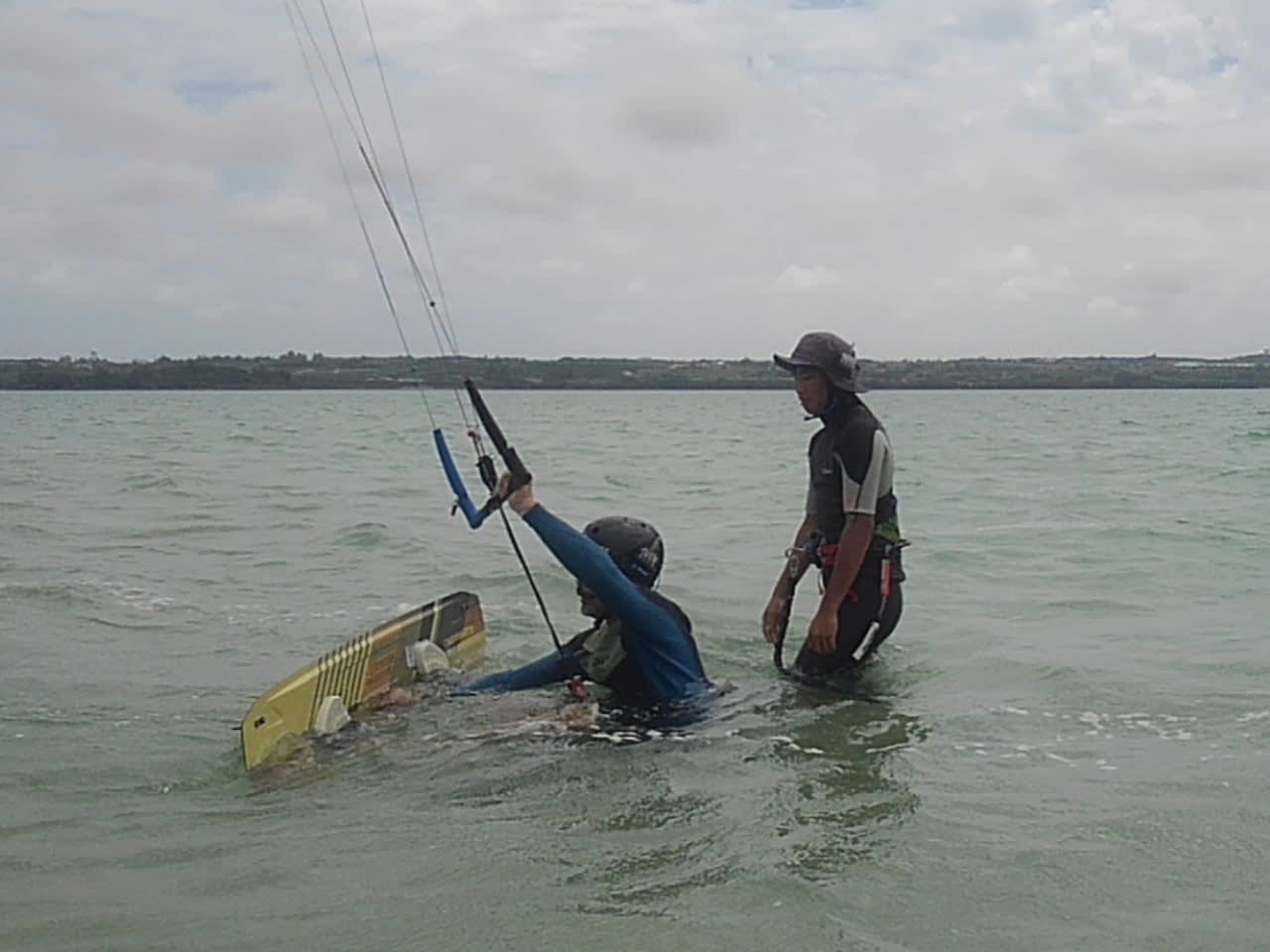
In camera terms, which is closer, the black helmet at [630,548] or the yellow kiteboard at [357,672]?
the yellow kiteboard at [357,672]

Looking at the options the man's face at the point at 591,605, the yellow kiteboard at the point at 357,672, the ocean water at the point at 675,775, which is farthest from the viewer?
the man's face at the point at 591,605

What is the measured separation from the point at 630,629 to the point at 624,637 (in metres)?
0.11

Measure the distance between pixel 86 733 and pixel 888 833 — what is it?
4.35m

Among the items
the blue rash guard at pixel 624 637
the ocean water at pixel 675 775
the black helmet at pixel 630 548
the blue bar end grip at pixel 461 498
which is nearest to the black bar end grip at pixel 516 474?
the blue rash guard at pixel 624 637

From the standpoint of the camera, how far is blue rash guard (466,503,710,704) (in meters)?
6.14

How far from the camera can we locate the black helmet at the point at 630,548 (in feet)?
22.2

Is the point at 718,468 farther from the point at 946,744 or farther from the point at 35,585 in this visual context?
the point at 946,744

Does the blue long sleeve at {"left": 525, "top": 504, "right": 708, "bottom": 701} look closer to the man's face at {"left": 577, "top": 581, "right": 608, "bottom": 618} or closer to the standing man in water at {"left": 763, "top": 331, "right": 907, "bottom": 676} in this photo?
the man's face at {"left": 577, "top": 581, "right": 608, "bottom": 618}

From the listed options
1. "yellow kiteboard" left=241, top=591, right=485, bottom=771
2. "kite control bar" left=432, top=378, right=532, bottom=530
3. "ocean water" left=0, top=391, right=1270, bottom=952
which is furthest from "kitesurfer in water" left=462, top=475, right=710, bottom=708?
"yellow kiteboard" left=241, top=591, right=485, bottom=771

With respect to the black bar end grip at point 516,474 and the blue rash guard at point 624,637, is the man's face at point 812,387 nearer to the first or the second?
the blue rash guard at point 624,637

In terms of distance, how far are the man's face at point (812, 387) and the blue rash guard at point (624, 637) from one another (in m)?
1.41

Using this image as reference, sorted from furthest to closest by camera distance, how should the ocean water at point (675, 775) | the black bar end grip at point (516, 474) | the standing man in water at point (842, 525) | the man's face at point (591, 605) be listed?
1. the standing man in water at point (842, 525)
2. the man's face at point (591, 605)
3. the black bar end grip at point (516, 474)
4. the ocean water at point (675, 775)

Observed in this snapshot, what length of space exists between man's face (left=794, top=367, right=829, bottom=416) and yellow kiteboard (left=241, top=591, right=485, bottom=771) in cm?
271

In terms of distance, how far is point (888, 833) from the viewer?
18.3 feet
